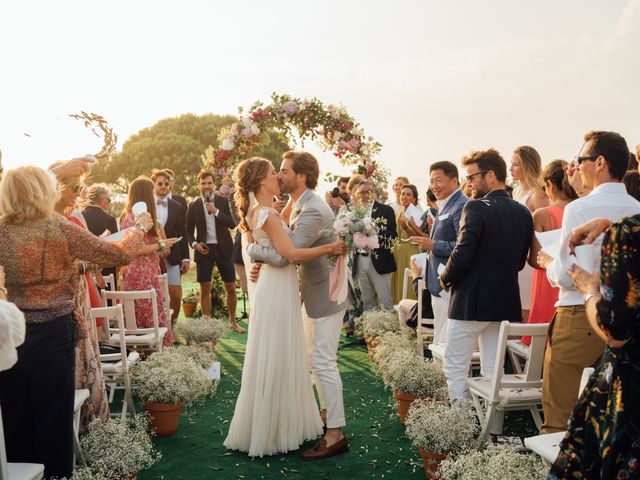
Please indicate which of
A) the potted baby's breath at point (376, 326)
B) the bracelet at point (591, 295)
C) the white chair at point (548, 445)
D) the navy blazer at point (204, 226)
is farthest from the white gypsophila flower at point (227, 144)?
the bracelet at point (591, 295)

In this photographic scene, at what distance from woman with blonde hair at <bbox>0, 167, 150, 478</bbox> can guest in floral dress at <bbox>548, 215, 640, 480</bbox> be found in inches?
103

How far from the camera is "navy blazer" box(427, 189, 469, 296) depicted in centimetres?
539

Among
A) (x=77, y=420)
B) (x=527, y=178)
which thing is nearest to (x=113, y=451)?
(x=77, y=420)

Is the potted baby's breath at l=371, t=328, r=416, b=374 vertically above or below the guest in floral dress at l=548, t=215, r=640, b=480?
below

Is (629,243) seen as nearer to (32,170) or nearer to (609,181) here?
(609,181)

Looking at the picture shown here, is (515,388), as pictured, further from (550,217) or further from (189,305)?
(189,305)

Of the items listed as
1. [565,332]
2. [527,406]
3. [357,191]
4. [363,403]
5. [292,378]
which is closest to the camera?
[565,332]

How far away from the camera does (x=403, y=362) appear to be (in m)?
5.28

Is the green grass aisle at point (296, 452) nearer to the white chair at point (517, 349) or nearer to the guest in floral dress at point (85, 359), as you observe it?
the guest in floral dress at point (85, 359)

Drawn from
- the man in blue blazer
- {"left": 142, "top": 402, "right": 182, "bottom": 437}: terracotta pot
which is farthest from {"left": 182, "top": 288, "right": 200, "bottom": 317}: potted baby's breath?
the man in blue blazer

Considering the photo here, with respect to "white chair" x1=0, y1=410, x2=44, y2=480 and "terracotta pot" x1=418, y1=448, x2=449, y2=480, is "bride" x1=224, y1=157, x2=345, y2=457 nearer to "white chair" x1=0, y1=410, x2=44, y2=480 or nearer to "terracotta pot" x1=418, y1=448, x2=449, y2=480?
"terracotta pot" x1=418, y1=448, x2=449, y2=480

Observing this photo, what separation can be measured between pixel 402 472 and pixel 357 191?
506 centimetres

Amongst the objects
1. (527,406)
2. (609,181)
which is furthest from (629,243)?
(527,406)

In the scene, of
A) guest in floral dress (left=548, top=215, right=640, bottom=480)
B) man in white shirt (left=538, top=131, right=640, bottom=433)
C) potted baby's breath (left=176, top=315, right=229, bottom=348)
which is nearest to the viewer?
guest in floral dress (left=548, top=215, right=640, bottom=480)
